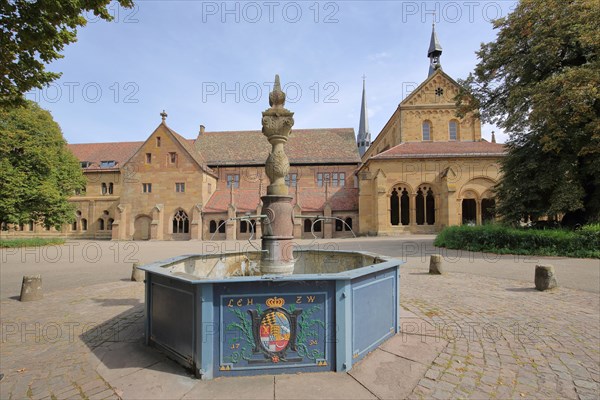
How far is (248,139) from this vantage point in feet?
136

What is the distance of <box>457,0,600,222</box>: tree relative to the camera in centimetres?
1316

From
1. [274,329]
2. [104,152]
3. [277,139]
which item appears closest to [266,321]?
[274,329]

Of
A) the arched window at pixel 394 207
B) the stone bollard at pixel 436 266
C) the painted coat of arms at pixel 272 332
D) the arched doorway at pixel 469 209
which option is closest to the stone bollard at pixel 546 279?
the stone bollard at pixel 436 266

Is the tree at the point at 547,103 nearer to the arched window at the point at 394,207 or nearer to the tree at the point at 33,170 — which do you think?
the arched window at the point at 394,207

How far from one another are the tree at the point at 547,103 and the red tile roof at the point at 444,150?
1097 cm

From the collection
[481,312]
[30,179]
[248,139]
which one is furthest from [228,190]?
[481,312]

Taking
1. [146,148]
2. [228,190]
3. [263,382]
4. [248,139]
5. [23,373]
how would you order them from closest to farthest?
[263,382] → [23,373] → [146,148] → [228,190] → [248,139]

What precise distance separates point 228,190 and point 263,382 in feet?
113

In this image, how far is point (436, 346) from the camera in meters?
4.01

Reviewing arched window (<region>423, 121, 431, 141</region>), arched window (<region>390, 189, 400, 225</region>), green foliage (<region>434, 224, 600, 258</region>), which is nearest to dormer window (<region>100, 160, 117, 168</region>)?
arched window (<region>390, 189, 400, 225</region>)

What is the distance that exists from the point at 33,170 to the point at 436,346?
31.4 meters

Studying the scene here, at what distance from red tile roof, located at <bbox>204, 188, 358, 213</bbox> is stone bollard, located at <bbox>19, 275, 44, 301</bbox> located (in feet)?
83.8

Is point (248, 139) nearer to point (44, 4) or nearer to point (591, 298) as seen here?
point (44, 4)

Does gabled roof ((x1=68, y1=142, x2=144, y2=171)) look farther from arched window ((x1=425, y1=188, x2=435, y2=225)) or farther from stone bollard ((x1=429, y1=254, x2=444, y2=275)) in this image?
stone bollard ((x1=429, y1=254, x2=444, y2=275))
